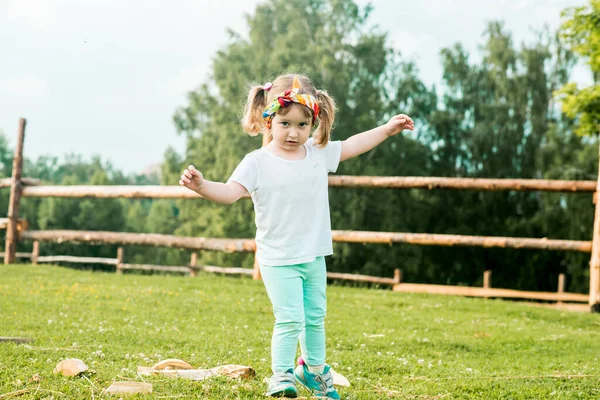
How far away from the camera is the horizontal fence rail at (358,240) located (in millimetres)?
8797

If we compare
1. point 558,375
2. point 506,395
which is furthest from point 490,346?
point 506,395

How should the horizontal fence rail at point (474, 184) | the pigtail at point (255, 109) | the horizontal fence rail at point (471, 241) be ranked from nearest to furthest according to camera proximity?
the pigtail at point (255, 109)
the horizontal fence rail at point (474, 184)
the horizontal fence rail at point (471, 241)

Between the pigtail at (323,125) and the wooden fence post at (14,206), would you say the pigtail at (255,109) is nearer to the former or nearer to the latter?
the pigtail at (323,125)

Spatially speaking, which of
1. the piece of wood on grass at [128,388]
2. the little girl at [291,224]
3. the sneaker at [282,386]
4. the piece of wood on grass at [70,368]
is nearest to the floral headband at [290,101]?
the little girl at [291,224]

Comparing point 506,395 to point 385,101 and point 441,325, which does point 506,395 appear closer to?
point 441,325

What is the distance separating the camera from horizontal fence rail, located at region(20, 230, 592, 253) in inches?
346

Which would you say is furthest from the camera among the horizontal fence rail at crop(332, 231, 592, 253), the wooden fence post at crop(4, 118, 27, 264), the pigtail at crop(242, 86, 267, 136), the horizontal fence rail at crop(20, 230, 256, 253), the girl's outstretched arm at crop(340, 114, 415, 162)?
the wooden fence post at crop(4, 118, 27, 264)

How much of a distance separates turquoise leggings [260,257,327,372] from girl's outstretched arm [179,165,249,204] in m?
0.40

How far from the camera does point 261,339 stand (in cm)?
498

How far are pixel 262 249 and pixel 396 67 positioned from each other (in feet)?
90.2

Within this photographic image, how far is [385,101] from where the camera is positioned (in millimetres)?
29625

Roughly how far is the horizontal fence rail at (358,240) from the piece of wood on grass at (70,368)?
5.62 meters

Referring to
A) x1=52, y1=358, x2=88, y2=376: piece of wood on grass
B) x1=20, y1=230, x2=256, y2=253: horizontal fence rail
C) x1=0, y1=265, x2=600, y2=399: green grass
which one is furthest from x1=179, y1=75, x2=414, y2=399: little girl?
x1=20, y1=230, x2=256, y2=253: horizontal fence rail

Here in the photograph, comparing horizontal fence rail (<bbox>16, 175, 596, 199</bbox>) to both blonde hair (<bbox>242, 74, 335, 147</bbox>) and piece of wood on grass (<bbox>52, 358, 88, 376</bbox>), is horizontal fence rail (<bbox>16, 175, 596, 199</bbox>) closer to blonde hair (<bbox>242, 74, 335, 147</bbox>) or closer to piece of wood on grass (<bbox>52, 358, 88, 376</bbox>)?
blonde hair (<bbox>242, 74, 335, 147</bbox>)
